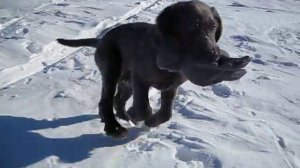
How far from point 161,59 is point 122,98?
115cm

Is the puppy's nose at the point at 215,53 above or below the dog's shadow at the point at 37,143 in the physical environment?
above

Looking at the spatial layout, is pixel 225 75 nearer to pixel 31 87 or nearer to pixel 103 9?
pixel 31 87

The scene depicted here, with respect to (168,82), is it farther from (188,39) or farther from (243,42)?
(243,42)

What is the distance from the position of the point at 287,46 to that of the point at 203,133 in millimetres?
3517

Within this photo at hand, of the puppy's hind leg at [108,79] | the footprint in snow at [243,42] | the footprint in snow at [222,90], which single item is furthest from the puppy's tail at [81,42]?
the footprint in snow at [243,42]

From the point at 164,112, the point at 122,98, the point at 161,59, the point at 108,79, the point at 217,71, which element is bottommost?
the point at 122,98

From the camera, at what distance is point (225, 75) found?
2.42m

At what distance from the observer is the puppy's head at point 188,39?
2.56 meters

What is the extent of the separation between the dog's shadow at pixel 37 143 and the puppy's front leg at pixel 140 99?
0.71 ft

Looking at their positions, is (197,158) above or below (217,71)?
below

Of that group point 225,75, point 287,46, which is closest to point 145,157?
point 225,75

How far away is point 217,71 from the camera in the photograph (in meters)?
2.43

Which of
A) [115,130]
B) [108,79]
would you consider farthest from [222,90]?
[115,130]

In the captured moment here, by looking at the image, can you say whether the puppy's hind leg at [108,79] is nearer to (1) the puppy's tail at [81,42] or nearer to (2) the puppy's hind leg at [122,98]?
(2) the puppy's hind leg at [122,98]
